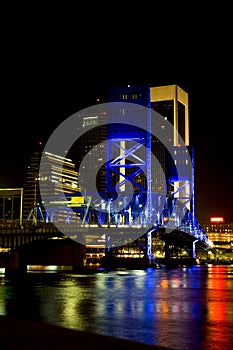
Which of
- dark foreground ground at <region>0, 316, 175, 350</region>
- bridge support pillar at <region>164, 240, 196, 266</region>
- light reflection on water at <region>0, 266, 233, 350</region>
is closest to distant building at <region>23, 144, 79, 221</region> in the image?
bridge support pillar at <region>164, 240, 196, 266</region>

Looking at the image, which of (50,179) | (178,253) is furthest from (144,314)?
(50,179)

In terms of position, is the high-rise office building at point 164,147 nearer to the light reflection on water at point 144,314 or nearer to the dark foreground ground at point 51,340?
the light reflection on water at point 144,314

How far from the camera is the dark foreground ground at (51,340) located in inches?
512

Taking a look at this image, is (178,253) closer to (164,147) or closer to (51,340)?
(164,147)

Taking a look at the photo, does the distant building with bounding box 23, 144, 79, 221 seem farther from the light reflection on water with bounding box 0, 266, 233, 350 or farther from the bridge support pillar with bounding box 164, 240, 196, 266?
the light reflection on water with bounding box 0, 266, 233, 350

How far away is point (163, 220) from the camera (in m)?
112

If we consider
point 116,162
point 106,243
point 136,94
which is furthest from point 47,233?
point 136,94

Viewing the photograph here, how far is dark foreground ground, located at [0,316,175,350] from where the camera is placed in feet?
42.6

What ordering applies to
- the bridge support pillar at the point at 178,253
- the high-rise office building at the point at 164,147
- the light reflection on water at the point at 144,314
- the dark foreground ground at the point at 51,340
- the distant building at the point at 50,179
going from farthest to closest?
the distant building at the point at 50,179, the bridge support pillar at the point at 178,253, the high-rise office building at the point at 164,147, the light reflection on water at the point at 144,314, the dark foreground ground at the point at 51,340

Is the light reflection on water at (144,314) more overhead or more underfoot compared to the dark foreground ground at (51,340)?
more underfoot

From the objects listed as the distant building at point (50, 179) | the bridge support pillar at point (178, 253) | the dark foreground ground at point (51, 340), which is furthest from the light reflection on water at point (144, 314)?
the distant building at point (50, 179)

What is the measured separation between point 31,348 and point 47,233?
6263cm

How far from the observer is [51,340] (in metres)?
13.8

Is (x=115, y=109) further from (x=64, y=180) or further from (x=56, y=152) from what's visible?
(x=56, y=152)
